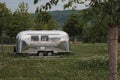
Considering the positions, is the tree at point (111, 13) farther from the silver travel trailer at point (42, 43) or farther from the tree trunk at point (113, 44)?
the silver travel trailer at point (42, 43)

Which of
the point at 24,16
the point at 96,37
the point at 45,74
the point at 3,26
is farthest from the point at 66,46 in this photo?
the point at 96,37

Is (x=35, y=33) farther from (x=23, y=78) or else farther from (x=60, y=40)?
(x=23, y=78)

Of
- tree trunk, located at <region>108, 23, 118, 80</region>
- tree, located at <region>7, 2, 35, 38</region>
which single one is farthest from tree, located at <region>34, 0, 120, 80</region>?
tree, located at <region>7, 2, 35, 38</region>

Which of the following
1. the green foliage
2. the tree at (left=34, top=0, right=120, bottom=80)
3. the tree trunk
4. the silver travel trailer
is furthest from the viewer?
the green foliage

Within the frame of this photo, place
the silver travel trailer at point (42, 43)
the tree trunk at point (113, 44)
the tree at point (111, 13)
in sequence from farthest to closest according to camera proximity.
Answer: the silver travel trailer at point (42, 43), the tree trunk at point (113, 44), the tree at point (111, 13)

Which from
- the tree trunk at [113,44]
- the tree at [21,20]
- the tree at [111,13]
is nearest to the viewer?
the tree at [111,13]

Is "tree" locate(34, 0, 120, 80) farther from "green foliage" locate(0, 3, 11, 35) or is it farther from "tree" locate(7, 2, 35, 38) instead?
"tree" locate(7, 2, 35, 38)

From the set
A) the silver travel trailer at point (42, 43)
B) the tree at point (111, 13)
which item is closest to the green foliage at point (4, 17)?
the silver travel trailer at point (42, 43)

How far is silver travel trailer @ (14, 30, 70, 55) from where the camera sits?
29.8 m

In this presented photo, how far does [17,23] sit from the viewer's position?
48.9 metres

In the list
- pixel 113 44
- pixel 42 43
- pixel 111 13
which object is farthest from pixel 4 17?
pixel 111 13

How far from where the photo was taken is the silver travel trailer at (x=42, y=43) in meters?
29.8

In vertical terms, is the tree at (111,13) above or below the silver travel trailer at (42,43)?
above

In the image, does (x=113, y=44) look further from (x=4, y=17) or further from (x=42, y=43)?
(x=4, y=17)
